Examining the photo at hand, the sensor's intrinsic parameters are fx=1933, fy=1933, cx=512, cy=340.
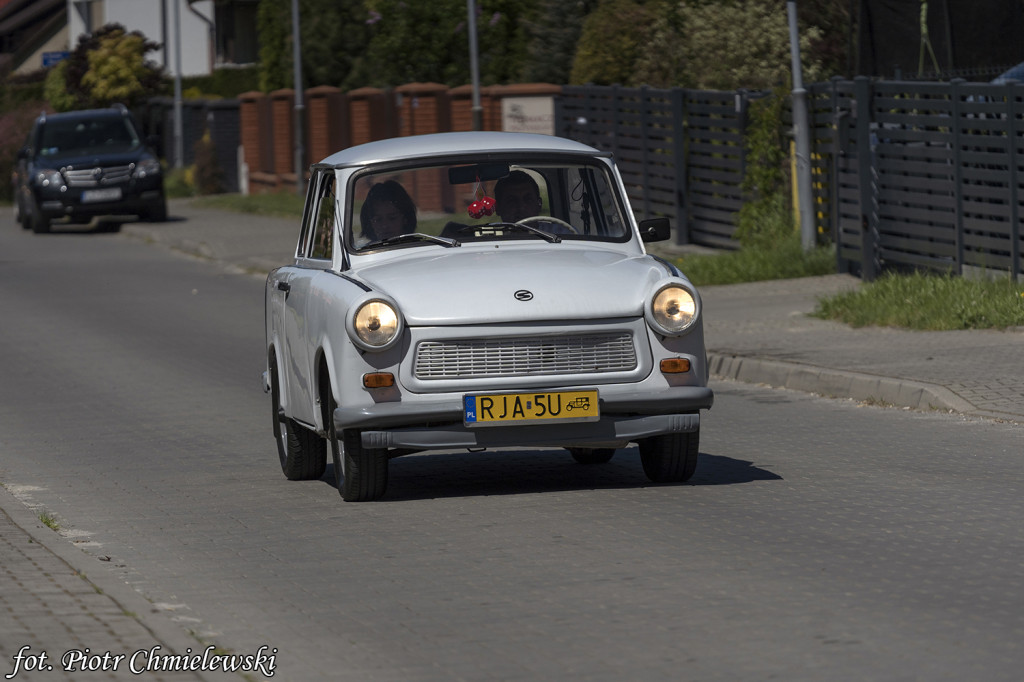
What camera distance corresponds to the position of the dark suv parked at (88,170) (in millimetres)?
33719

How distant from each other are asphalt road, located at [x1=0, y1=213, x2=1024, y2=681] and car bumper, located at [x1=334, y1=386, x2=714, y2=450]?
310 mm

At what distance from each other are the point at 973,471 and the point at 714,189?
14385 millimetres

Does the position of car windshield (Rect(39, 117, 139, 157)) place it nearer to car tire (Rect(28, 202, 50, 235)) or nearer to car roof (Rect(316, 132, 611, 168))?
car tire (Rect(28, 202, 50, 235))

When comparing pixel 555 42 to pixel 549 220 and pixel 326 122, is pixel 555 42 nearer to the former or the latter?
pixel 326 122

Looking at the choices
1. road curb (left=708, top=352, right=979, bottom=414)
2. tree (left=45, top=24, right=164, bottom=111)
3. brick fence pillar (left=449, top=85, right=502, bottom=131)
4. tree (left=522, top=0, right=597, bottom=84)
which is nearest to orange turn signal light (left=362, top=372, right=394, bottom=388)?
road curb (left=708, top=352, right=979, bottom=414)

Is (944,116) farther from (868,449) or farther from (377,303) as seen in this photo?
(377,303)

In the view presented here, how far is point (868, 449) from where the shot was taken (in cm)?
1012

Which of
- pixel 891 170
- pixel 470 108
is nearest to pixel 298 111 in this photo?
pixel 470 108

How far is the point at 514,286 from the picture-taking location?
8.39 meters

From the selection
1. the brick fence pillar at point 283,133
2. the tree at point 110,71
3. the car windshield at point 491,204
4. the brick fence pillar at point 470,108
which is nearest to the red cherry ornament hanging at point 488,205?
the car windshield at point 491,204

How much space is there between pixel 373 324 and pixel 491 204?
4.49ft

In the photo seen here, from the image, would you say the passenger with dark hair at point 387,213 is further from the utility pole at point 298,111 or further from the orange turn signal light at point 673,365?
the utility pole at point 298,111

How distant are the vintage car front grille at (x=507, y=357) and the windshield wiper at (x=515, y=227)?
0.98 m

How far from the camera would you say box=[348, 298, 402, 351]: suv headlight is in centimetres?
823
